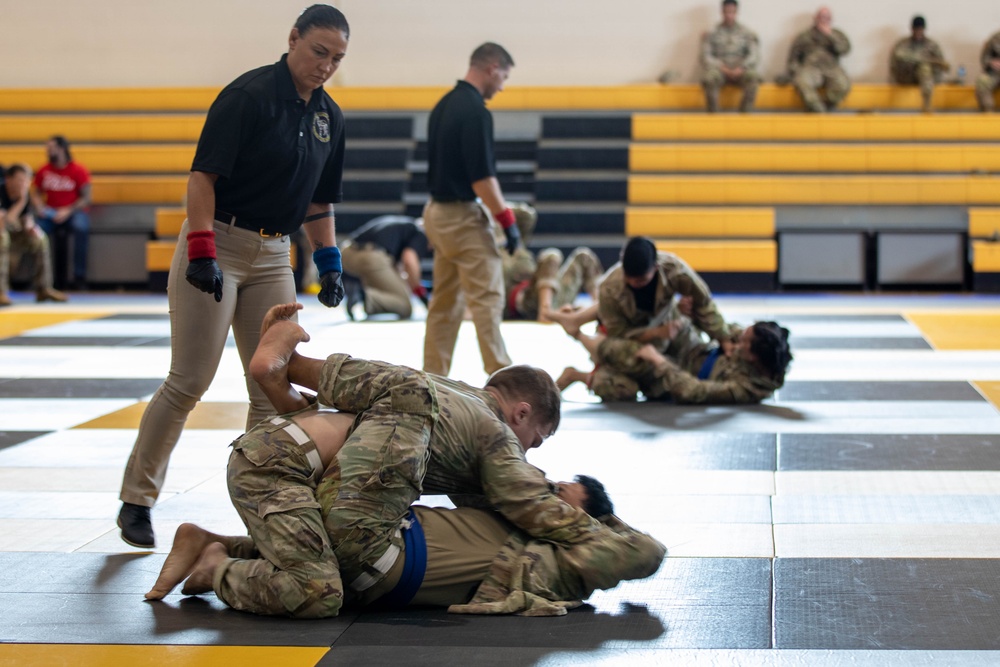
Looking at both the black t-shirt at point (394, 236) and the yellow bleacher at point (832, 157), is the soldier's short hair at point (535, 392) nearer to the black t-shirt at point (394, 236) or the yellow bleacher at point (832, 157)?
the black t-shirt at point (394, 236)

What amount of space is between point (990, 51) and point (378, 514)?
15.6 m

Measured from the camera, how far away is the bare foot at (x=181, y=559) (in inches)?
138

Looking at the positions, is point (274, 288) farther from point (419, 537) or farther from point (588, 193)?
point (588, 193)

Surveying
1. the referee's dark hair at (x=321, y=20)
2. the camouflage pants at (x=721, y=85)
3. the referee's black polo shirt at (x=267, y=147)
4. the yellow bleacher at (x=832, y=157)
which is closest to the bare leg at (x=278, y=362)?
the referee's black polo shirt at (x=267, y=147)

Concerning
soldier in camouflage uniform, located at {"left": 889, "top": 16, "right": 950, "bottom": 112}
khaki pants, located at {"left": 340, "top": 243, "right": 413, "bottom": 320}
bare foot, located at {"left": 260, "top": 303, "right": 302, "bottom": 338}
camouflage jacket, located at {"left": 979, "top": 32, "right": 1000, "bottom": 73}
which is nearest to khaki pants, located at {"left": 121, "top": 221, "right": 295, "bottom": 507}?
bare foot, located at {"left": 260, "top": 303, "right": 302, "bottom": 338}

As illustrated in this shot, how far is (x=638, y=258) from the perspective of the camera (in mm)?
6504

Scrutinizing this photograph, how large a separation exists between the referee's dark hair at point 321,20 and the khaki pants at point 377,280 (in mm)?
7303

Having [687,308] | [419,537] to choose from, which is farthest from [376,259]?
[419,537]

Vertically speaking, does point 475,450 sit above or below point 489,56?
below

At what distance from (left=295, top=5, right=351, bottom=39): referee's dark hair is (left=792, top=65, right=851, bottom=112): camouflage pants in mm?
13406

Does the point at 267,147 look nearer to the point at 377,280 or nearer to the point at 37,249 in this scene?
the point at 377,280

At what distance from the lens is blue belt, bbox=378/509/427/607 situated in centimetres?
341

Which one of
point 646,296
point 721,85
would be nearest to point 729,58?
point 721,85

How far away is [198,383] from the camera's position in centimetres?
417
